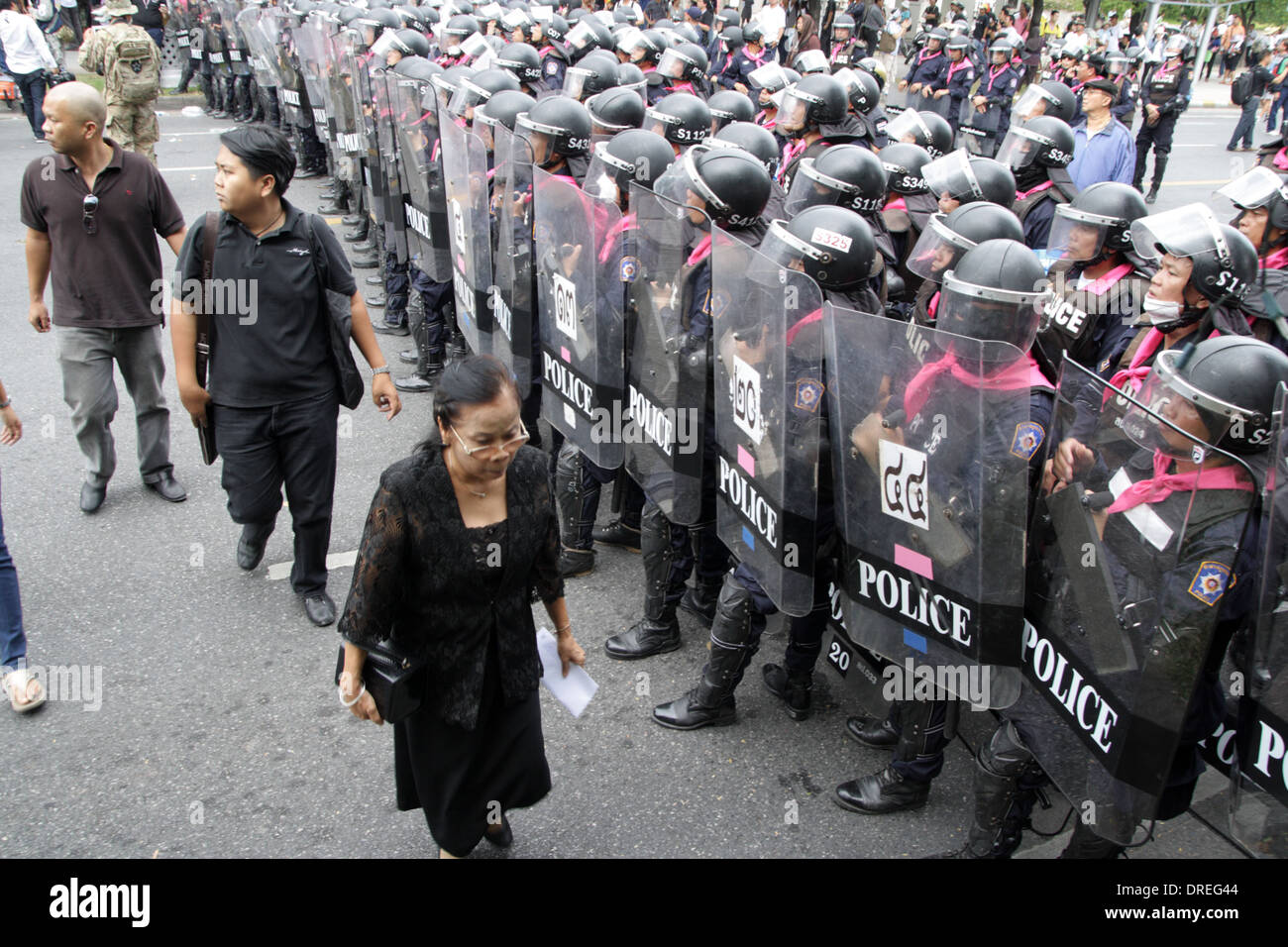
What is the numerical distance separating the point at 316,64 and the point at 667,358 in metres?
7.49

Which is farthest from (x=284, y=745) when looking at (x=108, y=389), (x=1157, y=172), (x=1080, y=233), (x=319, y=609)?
(x=1157, y=172)

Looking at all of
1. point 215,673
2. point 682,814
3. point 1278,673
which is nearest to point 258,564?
point 215,673

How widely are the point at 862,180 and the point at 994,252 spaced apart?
1.64 metres

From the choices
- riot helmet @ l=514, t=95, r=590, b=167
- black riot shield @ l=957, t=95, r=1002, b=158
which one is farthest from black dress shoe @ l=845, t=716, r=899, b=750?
black riot shield @ l=957, t=95, r=1002, b=158

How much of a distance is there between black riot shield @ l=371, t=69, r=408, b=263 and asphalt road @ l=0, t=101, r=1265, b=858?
2.58 m

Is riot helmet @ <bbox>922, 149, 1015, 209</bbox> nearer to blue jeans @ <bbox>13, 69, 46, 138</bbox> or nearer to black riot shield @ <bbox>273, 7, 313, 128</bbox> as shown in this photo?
black riot shield @ <bbox>273, 7, 313, 128</bbox>

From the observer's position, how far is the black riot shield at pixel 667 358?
3.44 meters

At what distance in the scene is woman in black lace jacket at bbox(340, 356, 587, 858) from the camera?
90.0 inches

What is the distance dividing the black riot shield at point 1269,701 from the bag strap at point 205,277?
3.34m

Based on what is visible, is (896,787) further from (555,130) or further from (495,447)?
(555,130)

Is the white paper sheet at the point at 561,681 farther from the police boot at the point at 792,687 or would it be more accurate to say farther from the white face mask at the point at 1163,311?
the white face mask at the point at 1163,311

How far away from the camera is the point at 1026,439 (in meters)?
2.34

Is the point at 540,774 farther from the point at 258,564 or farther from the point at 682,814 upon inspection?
the point at 258,564

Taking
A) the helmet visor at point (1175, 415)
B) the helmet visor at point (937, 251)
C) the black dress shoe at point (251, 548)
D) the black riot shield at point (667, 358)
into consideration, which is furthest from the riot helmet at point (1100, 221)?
the black dress shoe at point (251, 548)
